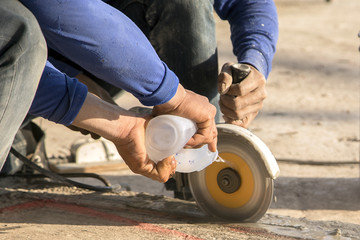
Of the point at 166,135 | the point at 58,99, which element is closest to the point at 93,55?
the point at 58,99

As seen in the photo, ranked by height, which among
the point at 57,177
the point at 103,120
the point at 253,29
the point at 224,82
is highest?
the point at 253,29

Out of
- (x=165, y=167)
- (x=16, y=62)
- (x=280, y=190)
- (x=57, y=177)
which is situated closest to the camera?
(x=16, y=62)

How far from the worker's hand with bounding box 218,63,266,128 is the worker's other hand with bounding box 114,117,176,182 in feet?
1.00

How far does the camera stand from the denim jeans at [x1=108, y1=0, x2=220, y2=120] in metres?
2.21

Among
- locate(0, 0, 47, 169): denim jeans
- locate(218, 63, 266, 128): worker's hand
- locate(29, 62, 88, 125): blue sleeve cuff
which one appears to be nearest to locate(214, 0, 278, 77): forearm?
locate(218, 63, 266, 128): worker's hand

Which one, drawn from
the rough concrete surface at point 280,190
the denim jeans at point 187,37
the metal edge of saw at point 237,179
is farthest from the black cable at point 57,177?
the denim jeans at point 187,37

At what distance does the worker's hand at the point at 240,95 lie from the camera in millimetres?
2021

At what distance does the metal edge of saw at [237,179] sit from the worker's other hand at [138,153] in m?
0.26

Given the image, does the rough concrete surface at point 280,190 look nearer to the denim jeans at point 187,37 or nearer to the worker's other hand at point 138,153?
the worker's other hand at point 138,153

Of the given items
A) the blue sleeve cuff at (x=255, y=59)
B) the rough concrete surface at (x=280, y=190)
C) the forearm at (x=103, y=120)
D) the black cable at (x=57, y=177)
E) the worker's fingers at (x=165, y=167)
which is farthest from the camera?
the black cable at (x=57, y=177)

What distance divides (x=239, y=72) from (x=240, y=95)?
0.26 feet

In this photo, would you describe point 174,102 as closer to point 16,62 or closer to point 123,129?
point 123,129

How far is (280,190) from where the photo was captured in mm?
2570

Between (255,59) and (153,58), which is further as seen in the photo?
(255,59)
